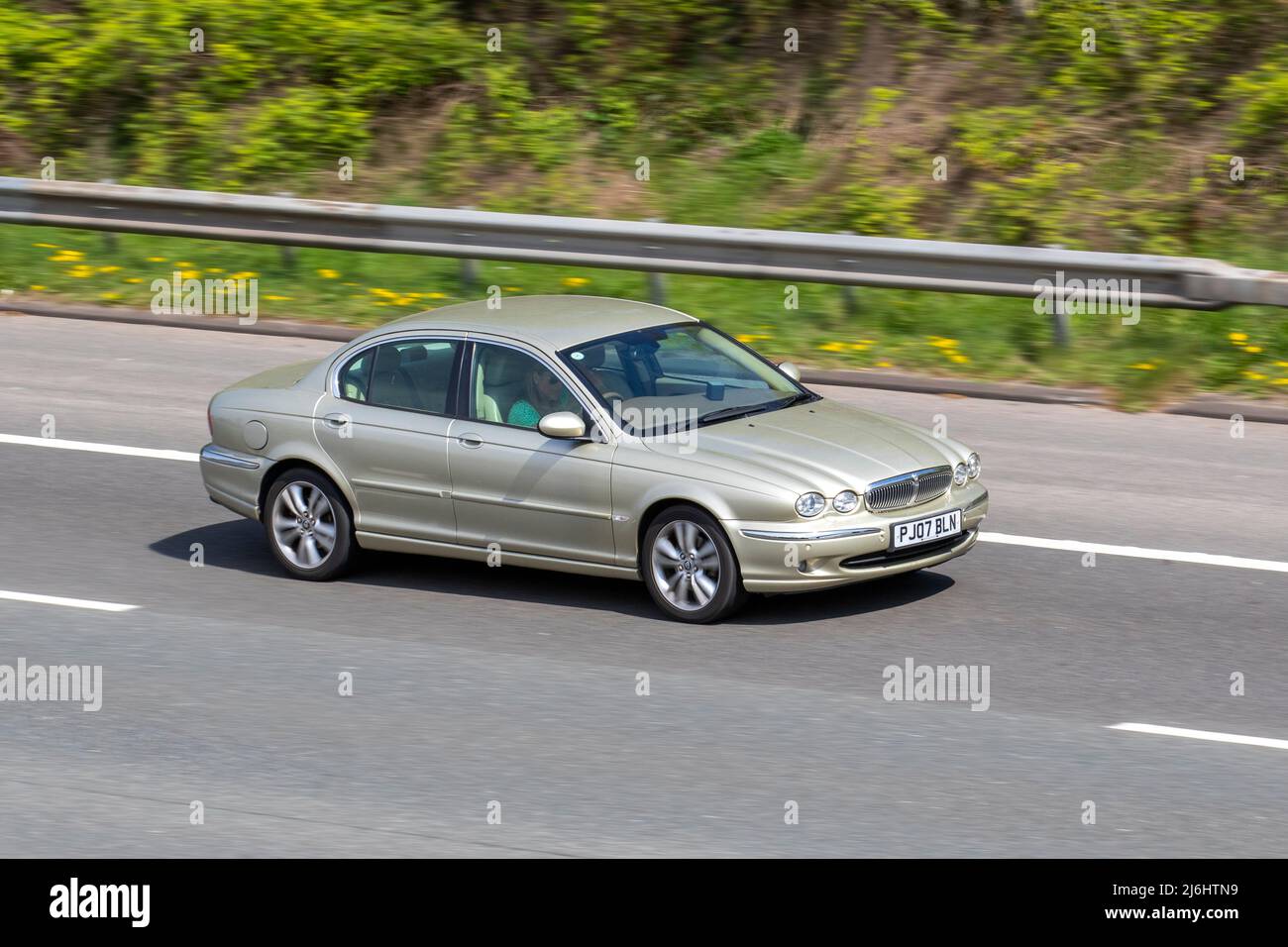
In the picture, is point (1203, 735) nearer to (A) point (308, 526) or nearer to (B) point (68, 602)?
(A) point (308, 526)

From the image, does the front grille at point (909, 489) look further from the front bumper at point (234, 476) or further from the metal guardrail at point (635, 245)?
the metal guardrail at point (635, 245)

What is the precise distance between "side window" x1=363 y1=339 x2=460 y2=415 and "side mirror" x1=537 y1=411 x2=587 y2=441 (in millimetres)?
818

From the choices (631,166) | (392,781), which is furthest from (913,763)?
(631,166)

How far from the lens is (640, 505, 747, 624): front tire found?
31.4ft

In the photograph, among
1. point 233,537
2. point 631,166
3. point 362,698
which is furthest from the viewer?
point 631,166

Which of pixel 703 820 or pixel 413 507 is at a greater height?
pixel 413 507

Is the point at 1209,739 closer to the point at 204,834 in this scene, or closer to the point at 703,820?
the point at 703,820

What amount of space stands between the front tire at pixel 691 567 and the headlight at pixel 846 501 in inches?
22.3

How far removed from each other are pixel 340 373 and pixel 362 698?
274 cm

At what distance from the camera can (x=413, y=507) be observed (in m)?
10.5

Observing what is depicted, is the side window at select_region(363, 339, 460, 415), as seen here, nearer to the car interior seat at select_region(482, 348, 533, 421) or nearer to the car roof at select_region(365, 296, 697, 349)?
the car roof at select_region(365, 296, 697, 349)

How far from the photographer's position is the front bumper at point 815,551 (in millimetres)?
9414

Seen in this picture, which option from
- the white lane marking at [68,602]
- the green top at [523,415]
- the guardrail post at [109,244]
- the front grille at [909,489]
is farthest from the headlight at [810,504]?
the guardrail post at [109,244]

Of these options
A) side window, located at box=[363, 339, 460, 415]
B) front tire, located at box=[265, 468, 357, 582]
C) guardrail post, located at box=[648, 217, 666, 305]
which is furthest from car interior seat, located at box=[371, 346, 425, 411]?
guardrail post, located at box=[648, 217, 666, 305]
